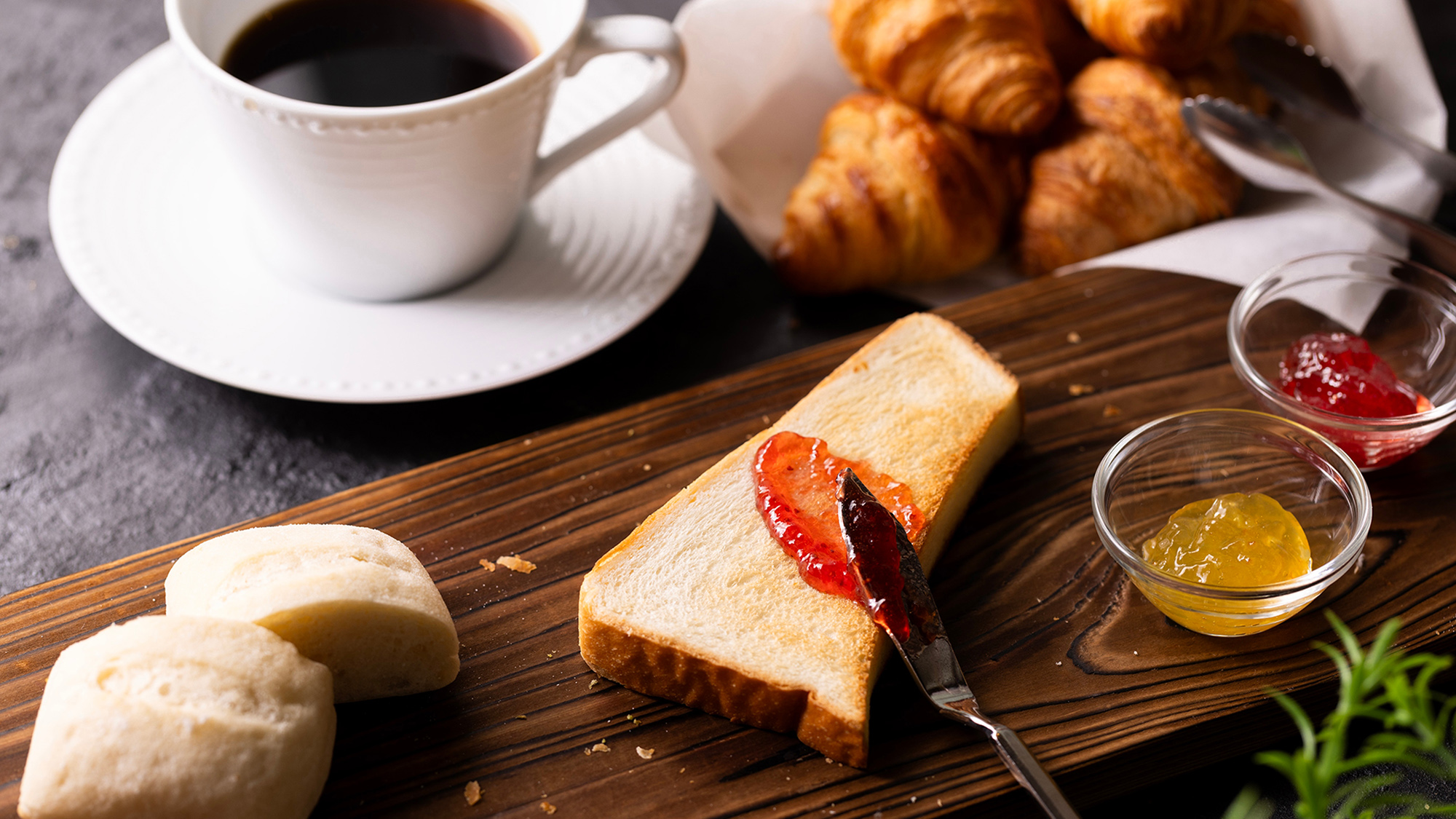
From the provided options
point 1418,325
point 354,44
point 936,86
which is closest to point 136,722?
point 354,44

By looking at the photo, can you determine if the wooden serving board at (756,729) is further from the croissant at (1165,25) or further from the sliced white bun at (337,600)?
the croissant at (1165,25)

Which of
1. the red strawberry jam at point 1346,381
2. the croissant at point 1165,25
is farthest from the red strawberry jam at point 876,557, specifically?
the croissant at point 1165,25

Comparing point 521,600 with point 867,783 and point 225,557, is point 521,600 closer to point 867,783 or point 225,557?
point 225,557

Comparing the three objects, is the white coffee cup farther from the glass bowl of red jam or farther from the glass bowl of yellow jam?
the glass bowl of red jam

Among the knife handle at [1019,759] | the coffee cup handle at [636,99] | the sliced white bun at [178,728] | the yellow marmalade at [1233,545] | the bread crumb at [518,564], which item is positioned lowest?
the bread crumb at [518,564]

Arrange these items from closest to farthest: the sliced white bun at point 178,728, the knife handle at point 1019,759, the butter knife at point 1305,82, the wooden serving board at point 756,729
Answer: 1. the sliced white bun at point 178,728
2. the knife handle at point 1019,759
3. the wooden serving board at point 756,729
4. the butter knife at point 1305,82
